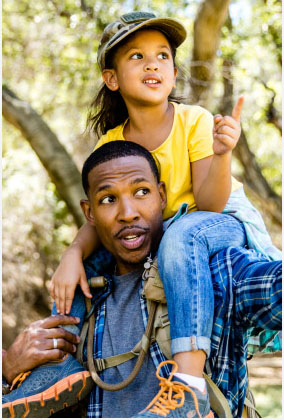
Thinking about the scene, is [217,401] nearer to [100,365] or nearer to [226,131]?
[100,365]

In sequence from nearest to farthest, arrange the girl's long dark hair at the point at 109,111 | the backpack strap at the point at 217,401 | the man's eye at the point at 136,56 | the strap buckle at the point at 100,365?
the backpack strap at the point at 217,401 < the strap buckle at the point at 100,365 < the man's eye at the point at 136,56 < the girl's long dark hair at the point at 109,111

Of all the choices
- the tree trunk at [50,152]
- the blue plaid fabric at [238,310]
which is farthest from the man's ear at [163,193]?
the tree trunk at [50,152]

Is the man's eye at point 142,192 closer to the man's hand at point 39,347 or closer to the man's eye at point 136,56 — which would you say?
the man's hand at point 39,347

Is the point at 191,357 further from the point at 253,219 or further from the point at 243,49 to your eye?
the point at 243,49

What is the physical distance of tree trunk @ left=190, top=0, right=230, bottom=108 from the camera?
16.8 feet

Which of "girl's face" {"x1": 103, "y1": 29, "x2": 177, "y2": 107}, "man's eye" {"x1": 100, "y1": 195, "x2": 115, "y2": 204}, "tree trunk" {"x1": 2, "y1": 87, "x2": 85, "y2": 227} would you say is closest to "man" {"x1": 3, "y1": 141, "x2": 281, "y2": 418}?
"man's eye" {"x1": 100, "y1": 195, "x2": 115, "y2": 204}

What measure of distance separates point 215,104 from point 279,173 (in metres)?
3.10

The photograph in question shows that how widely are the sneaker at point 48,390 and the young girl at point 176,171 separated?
1.12 ft

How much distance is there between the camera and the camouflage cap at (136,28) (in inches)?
114

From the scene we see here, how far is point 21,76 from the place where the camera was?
7.20m

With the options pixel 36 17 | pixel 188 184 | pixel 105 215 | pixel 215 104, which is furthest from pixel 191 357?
pixel 215 104

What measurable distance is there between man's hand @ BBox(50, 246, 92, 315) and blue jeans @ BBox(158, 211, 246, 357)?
0.53 metres

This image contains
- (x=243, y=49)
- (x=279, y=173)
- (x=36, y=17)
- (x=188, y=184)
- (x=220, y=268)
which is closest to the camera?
(x=220, y=268)

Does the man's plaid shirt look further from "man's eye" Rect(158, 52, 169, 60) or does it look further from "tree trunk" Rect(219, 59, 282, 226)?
"tree trunk" Rect(219, 59, 282, 226)
